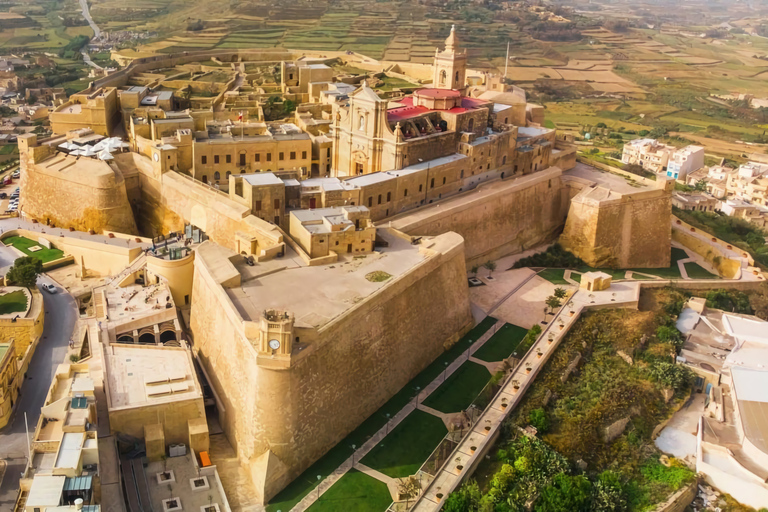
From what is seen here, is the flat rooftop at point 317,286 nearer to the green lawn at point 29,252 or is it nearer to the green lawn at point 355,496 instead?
the green lawn at point 355,496

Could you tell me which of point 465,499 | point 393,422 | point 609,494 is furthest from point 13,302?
point 609,494

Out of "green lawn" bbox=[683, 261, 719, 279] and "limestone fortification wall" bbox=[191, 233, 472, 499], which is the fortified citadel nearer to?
"limestone fortification wall" bbox=[191, 233, 472, 499]

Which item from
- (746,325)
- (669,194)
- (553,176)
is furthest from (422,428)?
(669,194)

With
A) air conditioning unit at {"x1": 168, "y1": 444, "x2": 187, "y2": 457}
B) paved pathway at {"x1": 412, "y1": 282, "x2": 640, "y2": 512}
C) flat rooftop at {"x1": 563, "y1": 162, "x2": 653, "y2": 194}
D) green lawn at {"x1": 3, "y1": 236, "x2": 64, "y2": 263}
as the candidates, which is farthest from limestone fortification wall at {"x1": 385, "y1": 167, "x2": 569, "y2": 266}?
green lawn at {"x1": 3, "y1": 236, "x2": 64, "y2": 263}

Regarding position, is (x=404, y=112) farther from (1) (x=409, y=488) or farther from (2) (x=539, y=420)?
(1) (x=409, y=488)

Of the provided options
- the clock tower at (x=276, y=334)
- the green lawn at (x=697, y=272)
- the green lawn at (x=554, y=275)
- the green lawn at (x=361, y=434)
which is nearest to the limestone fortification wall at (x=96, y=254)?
the clock tower at (x=276, y=334)
